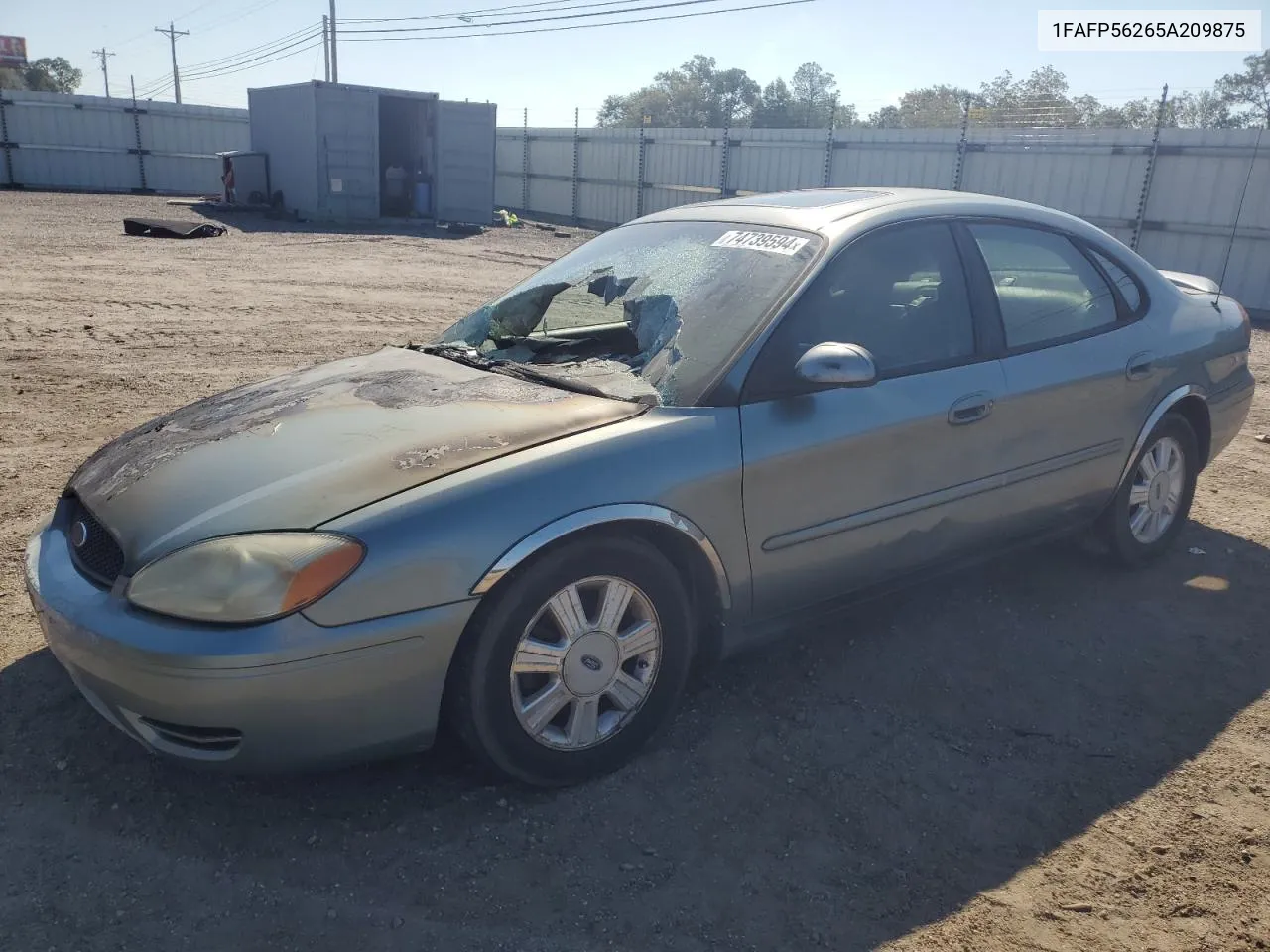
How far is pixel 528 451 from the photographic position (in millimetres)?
2727

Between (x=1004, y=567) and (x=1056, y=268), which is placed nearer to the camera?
(x=1056, y=268)

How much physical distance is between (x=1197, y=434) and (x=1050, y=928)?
3015 millimetres

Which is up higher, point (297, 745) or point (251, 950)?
point (297, 745)

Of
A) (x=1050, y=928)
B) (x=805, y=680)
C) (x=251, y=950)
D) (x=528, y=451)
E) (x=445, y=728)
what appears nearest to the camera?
(x=251, y=950)

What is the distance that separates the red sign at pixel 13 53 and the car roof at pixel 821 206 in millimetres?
74797

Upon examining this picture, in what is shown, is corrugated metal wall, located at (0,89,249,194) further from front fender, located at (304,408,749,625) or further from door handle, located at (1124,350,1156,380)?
door handle, located at (1124,350,1156,380)

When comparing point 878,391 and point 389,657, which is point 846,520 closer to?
point 878,391

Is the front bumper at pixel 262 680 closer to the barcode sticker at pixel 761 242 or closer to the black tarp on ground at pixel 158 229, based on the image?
the barcode sticker at pixel 761 242

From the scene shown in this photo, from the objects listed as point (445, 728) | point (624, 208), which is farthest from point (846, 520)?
point (624, 208)

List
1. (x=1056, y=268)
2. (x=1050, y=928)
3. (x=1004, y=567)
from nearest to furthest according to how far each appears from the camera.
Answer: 1. (x=1050, y=928)
2. (x=1056, y=268)
3. (x=1004, y=567)

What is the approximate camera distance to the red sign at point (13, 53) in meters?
62.7

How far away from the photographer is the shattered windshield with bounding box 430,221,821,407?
10.4 feet

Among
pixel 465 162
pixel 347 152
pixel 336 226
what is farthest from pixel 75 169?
pixel 465 162

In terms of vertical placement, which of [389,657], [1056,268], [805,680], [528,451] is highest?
[1056,268]
